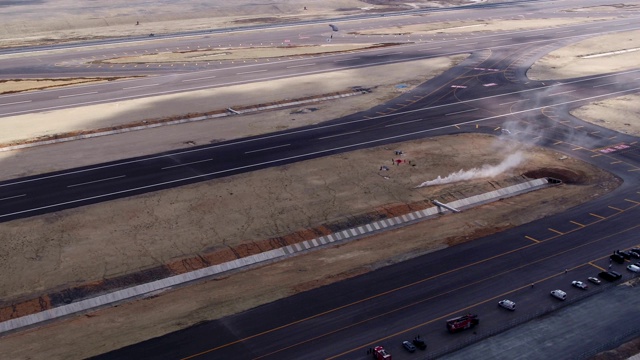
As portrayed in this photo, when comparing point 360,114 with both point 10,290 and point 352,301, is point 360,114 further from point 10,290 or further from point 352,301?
point 10,290

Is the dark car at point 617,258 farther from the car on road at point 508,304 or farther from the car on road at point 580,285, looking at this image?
the car on road at point 508,304

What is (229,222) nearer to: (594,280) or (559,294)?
(559,294)

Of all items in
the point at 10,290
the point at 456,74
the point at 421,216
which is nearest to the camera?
the point at 10,290

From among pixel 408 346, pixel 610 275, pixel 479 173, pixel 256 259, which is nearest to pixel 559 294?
pixel 610 275

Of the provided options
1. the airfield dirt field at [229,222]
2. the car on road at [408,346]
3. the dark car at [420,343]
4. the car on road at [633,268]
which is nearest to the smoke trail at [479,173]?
the airfield dirt field at [229,222]

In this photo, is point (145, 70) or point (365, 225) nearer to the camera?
point (365, 225)

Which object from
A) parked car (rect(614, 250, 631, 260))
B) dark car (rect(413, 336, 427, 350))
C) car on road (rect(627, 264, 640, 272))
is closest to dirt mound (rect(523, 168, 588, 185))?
parked car (rect(614, 250, 631, 260))

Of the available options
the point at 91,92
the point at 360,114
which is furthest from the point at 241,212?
the point at 91,92
